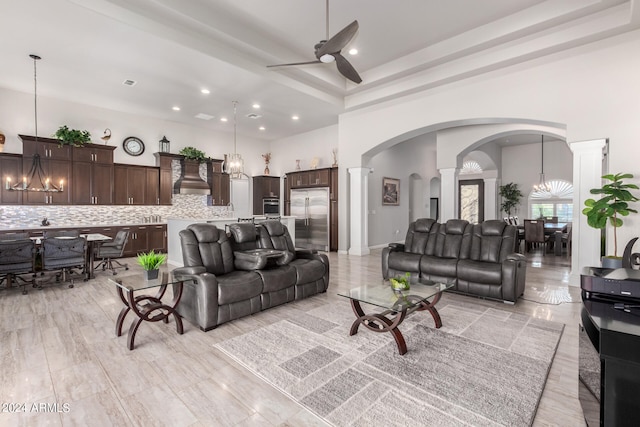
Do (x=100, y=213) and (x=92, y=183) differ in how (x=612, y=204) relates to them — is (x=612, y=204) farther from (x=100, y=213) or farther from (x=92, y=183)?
(x=100, y=213)

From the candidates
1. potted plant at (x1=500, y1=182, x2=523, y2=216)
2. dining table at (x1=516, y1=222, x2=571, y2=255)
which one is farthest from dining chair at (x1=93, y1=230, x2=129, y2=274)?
potted plant at (x1=500, y1=182, x2=523, y2=216)

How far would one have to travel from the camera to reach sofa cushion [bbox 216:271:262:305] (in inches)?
127

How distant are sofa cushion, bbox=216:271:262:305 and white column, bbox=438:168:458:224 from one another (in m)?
5.33

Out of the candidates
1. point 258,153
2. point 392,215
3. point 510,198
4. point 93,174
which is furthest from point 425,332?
point 510,198

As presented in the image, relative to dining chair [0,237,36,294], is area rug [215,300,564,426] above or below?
below

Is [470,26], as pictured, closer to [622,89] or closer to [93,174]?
[622,89]

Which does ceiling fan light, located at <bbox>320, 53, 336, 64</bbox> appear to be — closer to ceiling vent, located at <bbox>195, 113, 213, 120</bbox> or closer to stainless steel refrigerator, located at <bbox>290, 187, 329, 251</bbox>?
stainless steel refrigerator, located at <bbox>290, 187, 329, 251</bbox>

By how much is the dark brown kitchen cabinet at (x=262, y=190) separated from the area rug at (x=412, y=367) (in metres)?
7.14

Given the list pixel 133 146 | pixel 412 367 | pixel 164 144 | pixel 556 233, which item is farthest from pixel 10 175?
pixel 556 233

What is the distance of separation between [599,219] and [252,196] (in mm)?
8821

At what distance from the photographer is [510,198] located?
11.0 m

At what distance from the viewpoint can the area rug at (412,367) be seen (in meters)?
1.92

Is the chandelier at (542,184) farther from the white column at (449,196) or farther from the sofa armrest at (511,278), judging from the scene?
the sofa armrest at (511,278)

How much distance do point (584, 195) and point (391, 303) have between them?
411 cm
